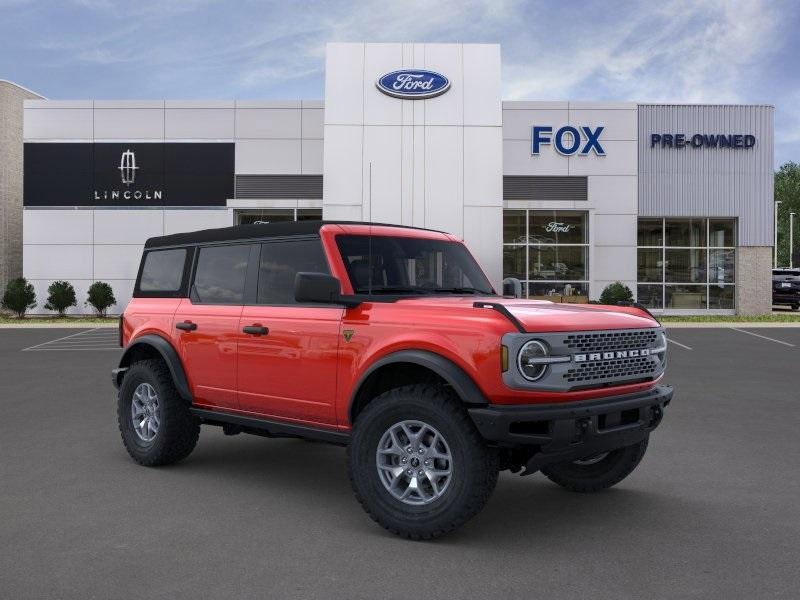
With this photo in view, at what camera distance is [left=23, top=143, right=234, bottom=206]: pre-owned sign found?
3003cm

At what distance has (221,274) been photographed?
6.23 meters

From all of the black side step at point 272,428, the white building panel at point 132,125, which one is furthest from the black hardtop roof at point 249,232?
the white building panel at point 132,125

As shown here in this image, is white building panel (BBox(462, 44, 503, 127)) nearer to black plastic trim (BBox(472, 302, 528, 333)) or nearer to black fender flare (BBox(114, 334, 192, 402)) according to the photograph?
black fender flare (BBox(114, 334, 192, 402))

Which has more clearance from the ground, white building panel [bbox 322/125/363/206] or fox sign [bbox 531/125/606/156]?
fox sign [bbox 531/125/606/156]

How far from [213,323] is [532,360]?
8.92ft

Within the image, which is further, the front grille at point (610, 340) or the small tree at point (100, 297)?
the small tree at point (100, 297)

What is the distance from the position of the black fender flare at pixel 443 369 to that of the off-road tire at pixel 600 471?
5.14ft

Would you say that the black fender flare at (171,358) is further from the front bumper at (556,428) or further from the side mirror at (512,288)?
the front bumper at (556,428)

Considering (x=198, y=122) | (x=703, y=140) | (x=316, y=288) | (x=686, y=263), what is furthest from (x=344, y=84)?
(x=316, y=288)

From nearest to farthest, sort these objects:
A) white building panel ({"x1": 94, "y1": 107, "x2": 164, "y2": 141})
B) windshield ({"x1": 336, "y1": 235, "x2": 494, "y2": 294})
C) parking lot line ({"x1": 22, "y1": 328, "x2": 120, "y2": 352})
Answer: windshield ({"x1": 336, "y1": 235, "x2": 494, "y2": 294})
parking lot line ({"x1": 22, "y1": 328, "x2": 120, "y2": 352})
white building panel ({"x1": 94, "y1": 107, "x2": 164, "y2": 141})

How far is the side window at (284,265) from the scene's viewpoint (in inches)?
218

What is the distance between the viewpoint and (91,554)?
14.3ft

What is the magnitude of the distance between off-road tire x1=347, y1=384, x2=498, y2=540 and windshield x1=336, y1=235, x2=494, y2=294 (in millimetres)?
950

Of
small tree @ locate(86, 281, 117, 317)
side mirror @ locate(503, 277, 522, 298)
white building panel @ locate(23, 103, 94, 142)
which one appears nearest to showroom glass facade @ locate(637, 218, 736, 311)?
small tree @ locate(86, 281, 117, 317)
